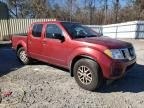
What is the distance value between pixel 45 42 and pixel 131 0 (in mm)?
30238

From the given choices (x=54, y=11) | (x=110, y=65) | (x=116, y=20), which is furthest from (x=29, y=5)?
(x=110, y=65)

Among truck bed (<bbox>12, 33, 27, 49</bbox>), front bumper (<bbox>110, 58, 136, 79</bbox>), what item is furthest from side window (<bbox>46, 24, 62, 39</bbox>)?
front bumper (<bbox>110, 58, 136, 79</bbox>)

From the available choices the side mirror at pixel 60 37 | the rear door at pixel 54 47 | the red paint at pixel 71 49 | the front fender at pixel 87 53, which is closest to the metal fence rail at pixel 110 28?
the red paint at pixel 71 49

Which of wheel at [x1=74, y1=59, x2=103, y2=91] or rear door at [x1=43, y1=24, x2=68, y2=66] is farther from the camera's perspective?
rear door at [x1=43, y1=24, x2=68, y2=66]

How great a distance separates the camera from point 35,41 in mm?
7914

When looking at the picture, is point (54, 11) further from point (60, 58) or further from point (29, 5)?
point (60, 58)

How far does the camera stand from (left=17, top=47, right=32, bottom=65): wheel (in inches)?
348

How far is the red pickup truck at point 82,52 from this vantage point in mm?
5676

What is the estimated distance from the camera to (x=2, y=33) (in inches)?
774

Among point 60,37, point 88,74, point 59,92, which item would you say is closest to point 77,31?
point 60,37

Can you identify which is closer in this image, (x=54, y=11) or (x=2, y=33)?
(x=2, y=33)

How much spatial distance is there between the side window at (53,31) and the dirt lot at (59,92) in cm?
127

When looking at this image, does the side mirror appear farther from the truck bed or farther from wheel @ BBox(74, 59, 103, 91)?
the truck bed

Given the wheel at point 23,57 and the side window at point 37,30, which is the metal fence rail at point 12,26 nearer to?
the wheel at point 23,57
